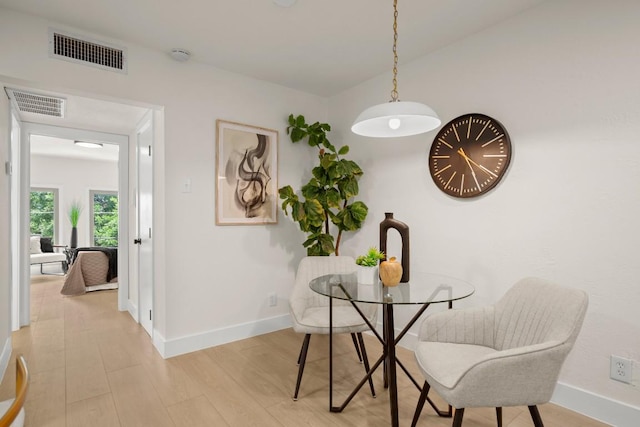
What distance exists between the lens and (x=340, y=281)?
2.21 m

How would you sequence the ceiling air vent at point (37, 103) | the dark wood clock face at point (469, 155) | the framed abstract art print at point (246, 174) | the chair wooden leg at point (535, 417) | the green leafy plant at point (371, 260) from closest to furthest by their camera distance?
1. the chair wooden leg at point (535, 417)
2. the green leafy plant at point (371, 260)
3. the dark wood clock face at point (469, 155)
4. the ceiling air vent at point (37, 103)
5. the framed abstract art print at point (246, 174)

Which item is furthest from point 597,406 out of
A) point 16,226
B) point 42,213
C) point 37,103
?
point 42,213

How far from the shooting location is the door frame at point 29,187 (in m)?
3.59

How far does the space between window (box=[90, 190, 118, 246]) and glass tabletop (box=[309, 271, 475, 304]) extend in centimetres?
777

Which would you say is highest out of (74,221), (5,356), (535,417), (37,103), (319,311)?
(37,103)

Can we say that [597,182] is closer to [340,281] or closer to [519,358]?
[519,358]

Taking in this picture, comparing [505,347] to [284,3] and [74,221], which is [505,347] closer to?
[284,3]

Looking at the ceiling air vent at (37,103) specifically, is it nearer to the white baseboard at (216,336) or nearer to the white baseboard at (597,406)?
the white baseboard at (216,336)

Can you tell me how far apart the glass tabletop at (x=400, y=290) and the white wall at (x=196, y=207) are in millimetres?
1262

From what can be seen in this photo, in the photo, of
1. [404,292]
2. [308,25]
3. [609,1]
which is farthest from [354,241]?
[609,1]

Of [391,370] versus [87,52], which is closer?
[391,370]

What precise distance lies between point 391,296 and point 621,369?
1366mm

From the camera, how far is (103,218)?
8133 millimetres

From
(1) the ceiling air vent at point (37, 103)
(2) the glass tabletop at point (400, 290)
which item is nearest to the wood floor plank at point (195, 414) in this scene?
(2) the glass tabletop at point (400, 290)
